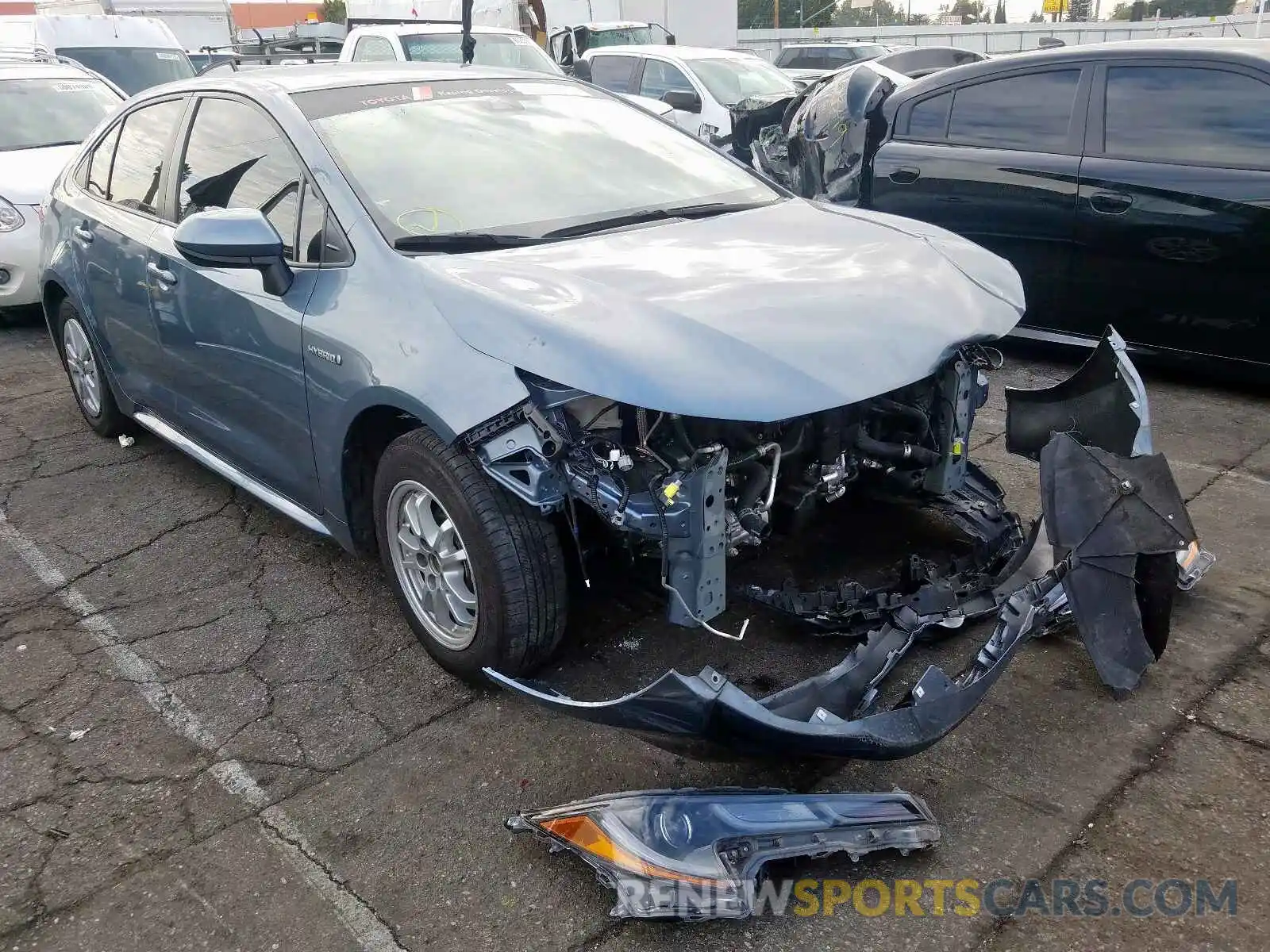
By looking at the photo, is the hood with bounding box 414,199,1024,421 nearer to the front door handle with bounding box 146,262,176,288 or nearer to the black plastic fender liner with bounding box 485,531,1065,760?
the black plastic fender liner with bounding box 485,531,1065,760

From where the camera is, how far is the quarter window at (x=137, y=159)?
414cm

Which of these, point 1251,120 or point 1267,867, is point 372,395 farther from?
point 1251,120

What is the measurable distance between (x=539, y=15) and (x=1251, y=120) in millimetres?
11794

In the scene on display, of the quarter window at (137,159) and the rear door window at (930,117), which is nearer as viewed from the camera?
the quarter window at (137,159)

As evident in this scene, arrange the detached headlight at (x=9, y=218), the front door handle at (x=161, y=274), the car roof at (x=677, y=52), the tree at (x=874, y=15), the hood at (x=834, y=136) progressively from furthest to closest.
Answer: the tree at (x=874, y=15) → the car roof at (x=677, y=52) → the detached headlight at (x=9, y=218) → the hood at (x=834, y=136) → the front door handle at (x=161, y=274)

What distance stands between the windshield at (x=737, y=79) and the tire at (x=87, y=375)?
817cm

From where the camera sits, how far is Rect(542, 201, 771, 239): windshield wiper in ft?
10.6

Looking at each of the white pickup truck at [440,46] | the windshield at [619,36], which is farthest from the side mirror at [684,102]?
the windshield at [619,36]

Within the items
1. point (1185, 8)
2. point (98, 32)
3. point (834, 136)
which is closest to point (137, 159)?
point (834, 136)

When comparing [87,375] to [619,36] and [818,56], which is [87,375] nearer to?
[619,36]

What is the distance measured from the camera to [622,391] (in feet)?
8.05

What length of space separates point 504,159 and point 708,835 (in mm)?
2257

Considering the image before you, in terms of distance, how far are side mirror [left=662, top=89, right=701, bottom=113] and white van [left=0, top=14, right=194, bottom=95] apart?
19.2 ft

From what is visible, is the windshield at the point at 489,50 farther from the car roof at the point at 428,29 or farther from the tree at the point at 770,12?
the tree at the point at 770,12
